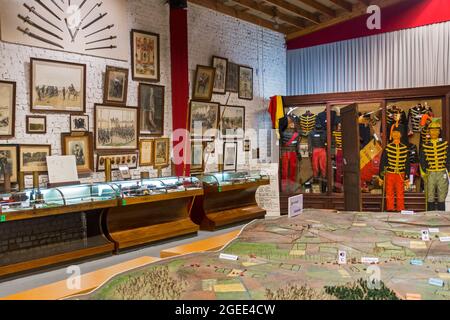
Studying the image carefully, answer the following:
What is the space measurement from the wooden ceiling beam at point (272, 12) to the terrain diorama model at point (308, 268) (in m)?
5.96

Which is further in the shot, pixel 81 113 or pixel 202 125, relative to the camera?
pixel 202 125

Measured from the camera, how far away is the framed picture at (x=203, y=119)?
813 cm

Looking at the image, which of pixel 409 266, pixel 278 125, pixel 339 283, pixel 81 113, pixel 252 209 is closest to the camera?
pixel 339 283

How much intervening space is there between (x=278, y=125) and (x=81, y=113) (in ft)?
15.1

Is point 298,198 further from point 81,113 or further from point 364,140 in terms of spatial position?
point 364,140

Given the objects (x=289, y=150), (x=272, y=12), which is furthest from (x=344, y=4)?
(x=289, y=150)

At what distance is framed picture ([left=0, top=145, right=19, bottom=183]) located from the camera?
5352mm

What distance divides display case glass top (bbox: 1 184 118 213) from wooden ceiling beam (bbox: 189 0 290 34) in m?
4.13

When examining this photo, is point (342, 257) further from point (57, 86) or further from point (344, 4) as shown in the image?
point (344, 4)

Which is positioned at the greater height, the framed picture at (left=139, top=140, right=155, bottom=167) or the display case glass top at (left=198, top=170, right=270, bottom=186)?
the framed picture at (left=139, top=140, right=155, bottom=167)

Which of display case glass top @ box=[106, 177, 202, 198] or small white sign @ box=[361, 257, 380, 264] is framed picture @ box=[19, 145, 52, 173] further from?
small white sign @ box=[361, 257, 380, 264]

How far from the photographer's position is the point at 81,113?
625 cm

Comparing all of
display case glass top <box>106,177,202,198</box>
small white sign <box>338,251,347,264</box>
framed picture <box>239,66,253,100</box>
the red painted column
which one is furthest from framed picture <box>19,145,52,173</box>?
framed picture <box>239,66,253,100</box>

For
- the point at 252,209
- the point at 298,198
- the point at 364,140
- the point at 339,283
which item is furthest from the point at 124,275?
the point at 364,140
